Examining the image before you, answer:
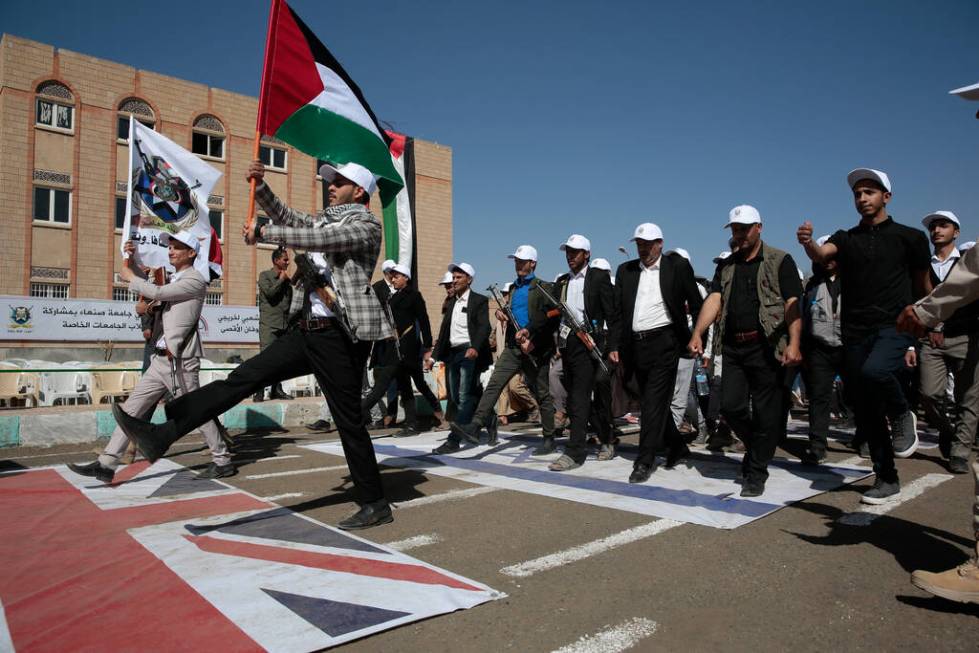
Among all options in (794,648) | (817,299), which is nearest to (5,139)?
(817,299)

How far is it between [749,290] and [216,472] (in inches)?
182

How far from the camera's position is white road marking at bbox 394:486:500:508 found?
15.4ft

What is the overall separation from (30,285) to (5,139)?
5991mm

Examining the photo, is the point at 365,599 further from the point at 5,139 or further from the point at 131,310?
the point at 5,139

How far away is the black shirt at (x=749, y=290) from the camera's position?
15.8ft

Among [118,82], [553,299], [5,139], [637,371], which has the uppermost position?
[118,82]

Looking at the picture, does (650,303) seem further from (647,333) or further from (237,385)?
(237,385)

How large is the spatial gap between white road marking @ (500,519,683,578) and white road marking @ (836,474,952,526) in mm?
1057

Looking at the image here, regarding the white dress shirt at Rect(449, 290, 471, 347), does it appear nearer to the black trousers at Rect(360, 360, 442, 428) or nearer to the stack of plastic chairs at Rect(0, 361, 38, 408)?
the black trousers at Rect(360, 360, 442, 428)

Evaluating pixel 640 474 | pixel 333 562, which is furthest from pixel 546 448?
pixel 333 562

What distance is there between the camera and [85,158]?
94.5 ft

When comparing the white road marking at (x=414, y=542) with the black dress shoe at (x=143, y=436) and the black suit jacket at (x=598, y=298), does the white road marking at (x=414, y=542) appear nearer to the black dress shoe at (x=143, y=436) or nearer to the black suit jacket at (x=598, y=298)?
the black dress shoe at (x=143, y=436)

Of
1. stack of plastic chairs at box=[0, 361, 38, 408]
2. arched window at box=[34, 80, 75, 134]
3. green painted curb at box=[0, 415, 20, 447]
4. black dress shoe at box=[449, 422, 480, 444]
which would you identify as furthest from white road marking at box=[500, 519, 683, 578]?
arched window at box=[34, 80, 75, 134]

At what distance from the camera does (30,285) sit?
2752 cm
